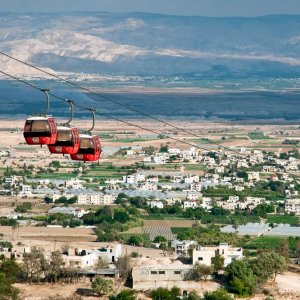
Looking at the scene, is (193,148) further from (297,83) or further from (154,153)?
(297,83)

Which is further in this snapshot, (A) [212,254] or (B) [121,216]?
(B) [121,216]

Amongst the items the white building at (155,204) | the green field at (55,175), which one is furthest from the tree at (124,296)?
the green field at (55,175)

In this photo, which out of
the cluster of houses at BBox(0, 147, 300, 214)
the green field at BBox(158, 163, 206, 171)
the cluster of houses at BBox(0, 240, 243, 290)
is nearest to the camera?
the cluster of houses at BBox(0, 240, 243, 290)

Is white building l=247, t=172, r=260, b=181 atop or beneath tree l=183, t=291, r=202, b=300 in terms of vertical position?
atop

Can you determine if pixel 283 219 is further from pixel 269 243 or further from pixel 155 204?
pixel 269 243

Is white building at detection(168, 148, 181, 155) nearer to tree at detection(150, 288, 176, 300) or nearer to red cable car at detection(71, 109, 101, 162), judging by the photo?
tree at detection(150, 288, 176, 300)

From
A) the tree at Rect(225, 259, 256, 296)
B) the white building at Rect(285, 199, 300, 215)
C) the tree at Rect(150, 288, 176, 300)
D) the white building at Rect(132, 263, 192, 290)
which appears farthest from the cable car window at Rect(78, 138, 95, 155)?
the white building at Rect(285, 199, 300, 215)

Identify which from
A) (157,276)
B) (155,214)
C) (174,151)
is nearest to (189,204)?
(155,214)
